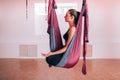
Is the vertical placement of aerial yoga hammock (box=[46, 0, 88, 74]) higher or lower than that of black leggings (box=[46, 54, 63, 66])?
higher

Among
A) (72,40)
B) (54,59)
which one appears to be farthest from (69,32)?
(54,59)

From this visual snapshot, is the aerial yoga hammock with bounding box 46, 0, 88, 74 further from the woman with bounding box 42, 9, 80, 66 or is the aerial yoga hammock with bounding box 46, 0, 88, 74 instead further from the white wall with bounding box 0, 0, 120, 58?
the white wall with bounding box 0, 0, 120, 58

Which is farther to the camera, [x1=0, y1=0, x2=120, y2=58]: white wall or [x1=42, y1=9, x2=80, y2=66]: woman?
[x1=0, y1=0, x2=120, y2=58]: white wall

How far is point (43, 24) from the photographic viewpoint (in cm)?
315

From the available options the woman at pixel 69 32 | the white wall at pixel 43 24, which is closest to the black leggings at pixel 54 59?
the woman at pixel 69 32

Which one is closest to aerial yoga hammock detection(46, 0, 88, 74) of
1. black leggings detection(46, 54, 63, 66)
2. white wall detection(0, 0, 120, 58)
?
black leggings detection(46, 54, 63, 66)

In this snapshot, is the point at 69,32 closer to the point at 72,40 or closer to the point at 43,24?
the point at 72,40

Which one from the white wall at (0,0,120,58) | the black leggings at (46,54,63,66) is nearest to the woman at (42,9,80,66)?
the black leggings at (46,54,63,66)

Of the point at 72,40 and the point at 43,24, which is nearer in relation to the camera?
the point at 72,40

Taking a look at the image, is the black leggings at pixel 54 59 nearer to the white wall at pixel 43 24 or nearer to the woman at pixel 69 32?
the woman at pixel 69 32

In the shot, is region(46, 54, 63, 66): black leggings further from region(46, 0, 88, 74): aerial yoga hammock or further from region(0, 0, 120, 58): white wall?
region(0, 0, 120, 58): white wall

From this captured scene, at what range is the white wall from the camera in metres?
3.20

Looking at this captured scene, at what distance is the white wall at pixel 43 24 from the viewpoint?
320 centimetres

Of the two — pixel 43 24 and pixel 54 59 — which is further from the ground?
pixel 43 24
